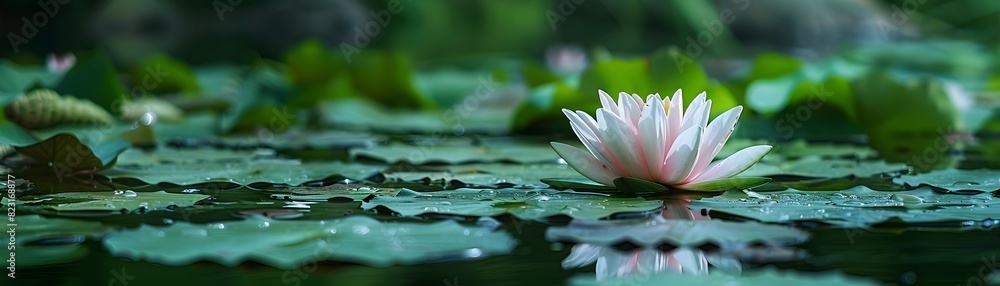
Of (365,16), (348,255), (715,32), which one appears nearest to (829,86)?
(348,255)

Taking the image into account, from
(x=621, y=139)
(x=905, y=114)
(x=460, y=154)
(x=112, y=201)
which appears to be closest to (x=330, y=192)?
(x=112, y=201)

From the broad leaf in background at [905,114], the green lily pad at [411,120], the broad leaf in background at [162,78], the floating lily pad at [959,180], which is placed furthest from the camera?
the broad leaf in background at [162,78]

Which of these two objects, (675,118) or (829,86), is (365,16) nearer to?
(829,86)

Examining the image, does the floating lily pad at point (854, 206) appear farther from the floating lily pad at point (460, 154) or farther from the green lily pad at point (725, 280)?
the floating lily pad at point (460, 154)

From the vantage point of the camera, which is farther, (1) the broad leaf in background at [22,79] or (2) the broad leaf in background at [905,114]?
(1) the broad leaf in background at [22,79]

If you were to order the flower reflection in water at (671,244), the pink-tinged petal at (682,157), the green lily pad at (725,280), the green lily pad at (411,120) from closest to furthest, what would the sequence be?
the green lily pad at (725,280) → the flower reflection in water at (671,244) → the pink-tinged petal at (682,157) → the green lily pad at (411,120)

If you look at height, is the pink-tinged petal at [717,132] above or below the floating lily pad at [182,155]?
below

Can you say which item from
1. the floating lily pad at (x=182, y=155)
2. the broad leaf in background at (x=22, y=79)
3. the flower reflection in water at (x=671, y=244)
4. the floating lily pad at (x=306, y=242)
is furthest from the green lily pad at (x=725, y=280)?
the broad leaf in background at (x=22, y=79)
